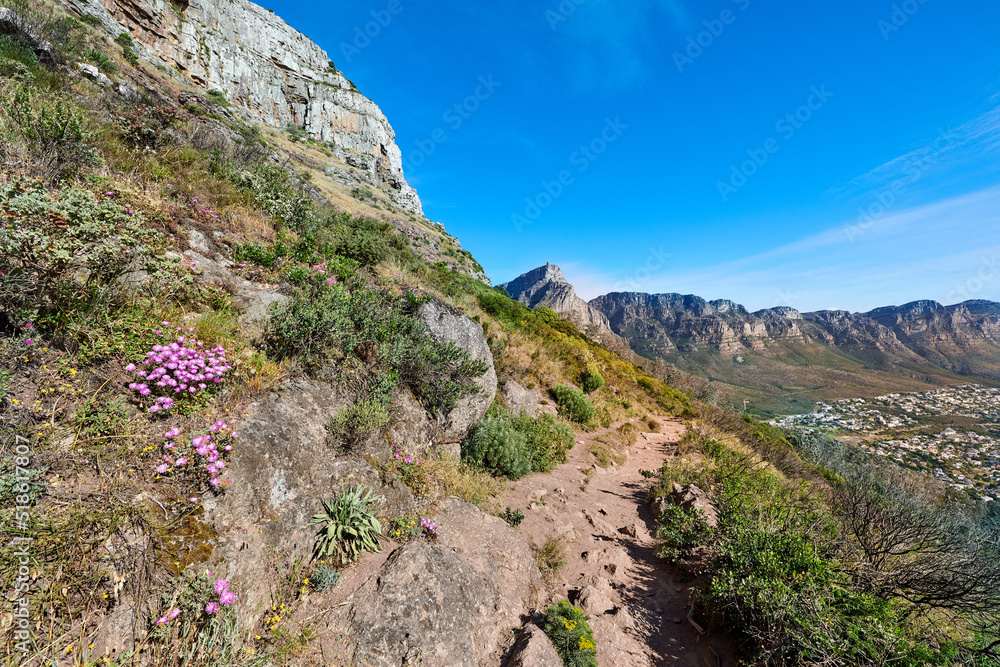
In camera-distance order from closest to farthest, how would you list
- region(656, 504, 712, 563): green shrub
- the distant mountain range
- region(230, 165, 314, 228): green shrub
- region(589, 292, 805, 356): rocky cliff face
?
1. region(656, 504, 712, 563): green shrub
2. region(230, 165, 314, 228): green shrub
3. the distant mountain range
4. region(589, 292, 805, 356): rocky cliff face

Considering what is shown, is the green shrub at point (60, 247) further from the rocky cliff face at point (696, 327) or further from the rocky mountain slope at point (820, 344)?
the rocky cliff face at point (696, 327)

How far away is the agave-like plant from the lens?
3.90 m

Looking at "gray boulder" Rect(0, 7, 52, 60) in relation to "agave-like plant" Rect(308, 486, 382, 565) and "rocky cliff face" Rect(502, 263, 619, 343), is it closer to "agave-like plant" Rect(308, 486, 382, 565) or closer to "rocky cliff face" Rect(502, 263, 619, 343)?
"agave-like plant" Rect(308, 486, 382, 565)

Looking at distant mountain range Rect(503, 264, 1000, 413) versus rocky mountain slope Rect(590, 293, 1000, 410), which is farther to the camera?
rocky mountain slope Rect(590, 293, 1000, 410)

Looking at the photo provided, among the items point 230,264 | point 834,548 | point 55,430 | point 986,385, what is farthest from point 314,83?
point 986,385

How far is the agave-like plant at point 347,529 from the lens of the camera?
3.90 meters

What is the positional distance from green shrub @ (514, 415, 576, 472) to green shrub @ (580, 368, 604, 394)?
4.02 metres

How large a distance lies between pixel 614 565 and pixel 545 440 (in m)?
3.30

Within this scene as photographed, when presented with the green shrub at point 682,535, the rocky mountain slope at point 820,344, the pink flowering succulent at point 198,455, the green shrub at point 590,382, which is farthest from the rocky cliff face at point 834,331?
the pink flowering succulent at point 198,455

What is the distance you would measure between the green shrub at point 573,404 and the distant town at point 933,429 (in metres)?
34.2

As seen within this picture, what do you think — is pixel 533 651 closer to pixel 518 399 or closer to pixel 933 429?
pixel 518 399

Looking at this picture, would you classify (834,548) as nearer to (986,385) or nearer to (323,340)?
(323,340)

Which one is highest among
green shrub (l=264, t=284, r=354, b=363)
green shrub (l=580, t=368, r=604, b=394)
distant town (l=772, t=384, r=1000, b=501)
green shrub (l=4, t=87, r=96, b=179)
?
distant town (l=772, t=384, r=1000, b=501)

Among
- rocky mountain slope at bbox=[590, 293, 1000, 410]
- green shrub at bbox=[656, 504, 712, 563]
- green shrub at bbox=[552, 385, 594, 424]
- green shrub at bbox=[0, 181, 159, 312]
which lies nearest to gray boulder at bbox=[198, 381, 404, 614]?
green shrub at bbox=[0, 181, 159, 312]
